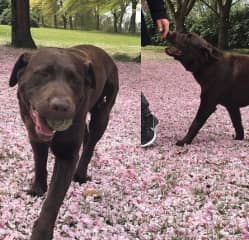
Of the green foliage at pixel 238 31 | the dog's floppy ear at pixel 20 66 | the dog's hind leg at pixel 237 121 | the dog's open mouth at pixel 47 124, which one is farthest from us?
the green foliage at pixel 238 31

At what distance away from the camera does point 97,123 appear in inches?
96.1

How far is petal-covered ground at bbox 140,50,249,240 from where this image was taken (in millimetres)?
2168

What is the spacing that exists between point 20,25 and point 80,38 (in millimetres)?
292

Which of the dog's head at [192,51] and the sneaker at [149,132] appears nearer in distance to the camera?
the sneaker at [149,132]

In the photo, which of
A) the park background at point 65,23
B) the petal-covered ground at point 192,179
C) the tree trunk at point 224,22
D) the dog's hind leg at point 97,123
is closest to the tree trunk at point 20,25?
the park background at point 65,23

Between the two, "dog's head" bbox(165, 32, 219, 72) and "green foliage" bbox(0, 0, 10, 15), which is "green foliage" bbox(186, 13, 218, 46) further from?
"green foliage" bbox(0, 0, 10, 15)

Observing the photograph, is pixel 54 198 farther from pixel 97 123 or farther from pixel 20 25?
pixel 20 25

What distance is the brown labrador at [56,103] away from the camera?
4.73 ft

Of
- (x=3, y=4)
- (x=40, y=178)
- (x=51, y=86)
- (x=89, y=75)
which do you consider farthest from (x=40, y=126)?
(x=3, y=4)

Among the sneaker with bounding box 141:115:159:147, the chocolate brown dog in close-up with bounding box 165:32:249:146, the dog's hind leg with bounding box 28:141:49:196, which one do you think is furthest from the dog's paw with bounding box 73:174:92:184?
the chocolate brown dog in close-up with bounding box 165:32:249:146

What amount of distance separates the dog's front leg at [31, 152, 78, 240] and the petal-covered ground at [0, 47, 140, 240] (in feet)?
0.44

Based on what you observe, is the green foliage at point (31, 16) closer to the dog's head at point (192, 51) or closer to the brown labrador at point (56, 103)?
the brown labrador at point (56, 103)

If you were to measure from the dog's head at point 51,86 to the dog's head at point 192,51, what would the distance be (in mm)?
2278

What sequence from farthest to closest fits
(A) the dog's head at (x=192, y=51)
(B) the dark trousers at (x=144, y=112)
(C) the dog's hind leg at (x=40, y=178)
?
(A) the dog's head at (x=192, y=51) → (B) the dark trousers at (x=144, y=112) → (C) the dog's hind leg at (x=40, y=178)
